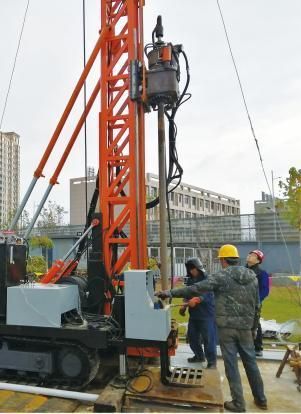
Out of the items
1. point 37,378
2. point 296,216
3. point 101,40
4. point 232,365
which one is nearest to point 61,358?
point 37,378

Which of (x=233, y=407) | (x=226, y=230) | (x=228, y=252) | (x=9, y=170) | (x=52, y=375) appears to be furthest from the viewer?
(x=9, y=170)

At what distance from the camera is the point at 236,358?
12.0 ft

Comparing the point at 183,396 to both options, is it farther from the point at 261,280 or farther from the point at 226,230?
the point at 226,230

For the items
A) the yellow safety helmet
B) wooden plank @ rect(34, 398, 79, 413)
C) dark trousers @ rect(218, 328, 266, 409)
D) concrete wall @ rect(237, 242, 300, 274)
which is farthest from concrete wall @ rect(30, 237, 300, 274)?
wooden plank @ rect(34, 398, 79, 413)

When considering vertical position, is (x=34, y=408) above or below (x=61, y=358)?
below

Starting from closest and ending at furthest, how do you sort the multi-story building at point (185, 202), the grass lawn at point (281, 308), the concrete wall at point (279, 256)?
the grass lawn at point (281, 308) < the concrete wall at point (279, 256) < the multi-story building at point (185, 202)

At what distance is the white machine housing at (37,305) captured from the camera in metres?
3.90

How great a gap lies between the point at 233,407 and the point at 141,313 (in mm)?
1306

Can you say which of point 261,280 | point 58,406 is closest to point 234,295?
point 261,280

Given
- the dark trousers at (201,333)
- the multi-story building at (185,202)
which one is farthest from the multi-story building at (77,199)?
the dark trousers at (201,333)

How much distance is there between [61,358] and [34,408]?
59 centimetres

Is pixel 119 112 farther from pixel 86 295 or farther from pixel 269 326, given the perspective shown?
pixel 269 326

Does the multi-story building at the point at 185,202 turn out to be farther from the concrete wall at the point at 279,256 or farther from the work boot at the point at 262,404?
the work boot at the point at 262,404

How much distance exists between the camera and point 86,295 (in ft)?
14.8
